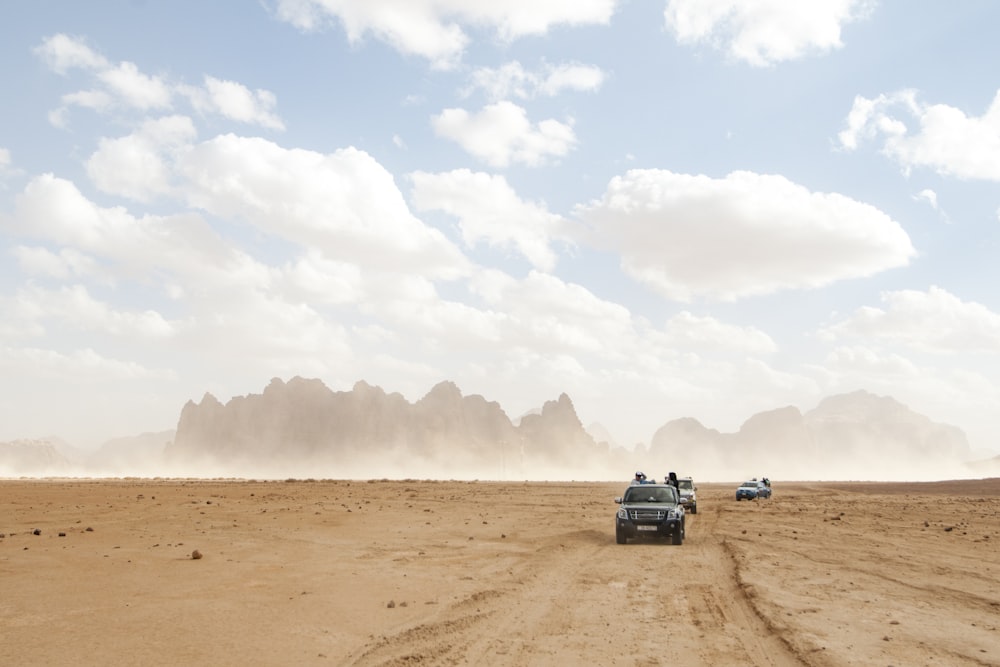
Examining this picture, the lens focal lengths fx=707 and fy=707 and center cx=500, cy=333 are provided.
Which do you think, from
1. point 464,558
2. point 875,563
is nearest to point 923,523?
point 875,563

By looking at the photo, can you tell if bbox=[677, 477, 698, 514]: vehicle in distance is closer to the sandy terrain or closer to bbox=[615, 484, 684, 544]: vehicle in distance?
the sandy terrain

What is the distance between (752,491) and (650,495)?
3285 centimetres

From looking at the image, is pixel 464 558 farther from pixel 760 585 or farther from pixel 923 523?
pixel 923 523

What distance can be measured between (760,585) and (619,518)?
27.4 feet

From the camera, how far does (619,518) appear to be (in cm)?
2261

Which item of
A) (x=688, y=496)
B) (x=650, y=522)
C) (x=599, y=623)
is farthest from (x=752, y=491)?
(x=599, y=623)

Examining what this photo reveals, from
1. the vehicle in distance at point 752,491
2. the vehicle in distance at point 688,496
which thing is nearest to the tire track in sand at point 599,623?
the vehicle in distance at point 688,496

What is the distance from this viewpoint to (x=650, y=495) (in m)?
24.0

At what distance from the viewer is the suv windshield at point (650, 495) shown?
2372cm

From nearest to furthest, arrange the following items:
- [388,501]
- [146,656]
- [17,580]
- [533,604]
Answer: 1. [146,656]
2. [533,604]
3. [17,580]
4. [388,501]

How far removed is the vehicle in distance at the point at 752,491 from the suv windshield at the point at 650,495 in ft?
100

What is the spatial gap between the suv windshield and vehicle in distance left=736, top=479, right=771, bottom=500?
30.5m

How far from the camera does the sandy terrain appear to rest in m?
9.38

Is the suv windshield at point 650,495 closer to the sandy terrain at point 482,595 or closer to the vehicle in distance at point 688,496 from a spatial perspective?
the sandy terrain at point 482,595
